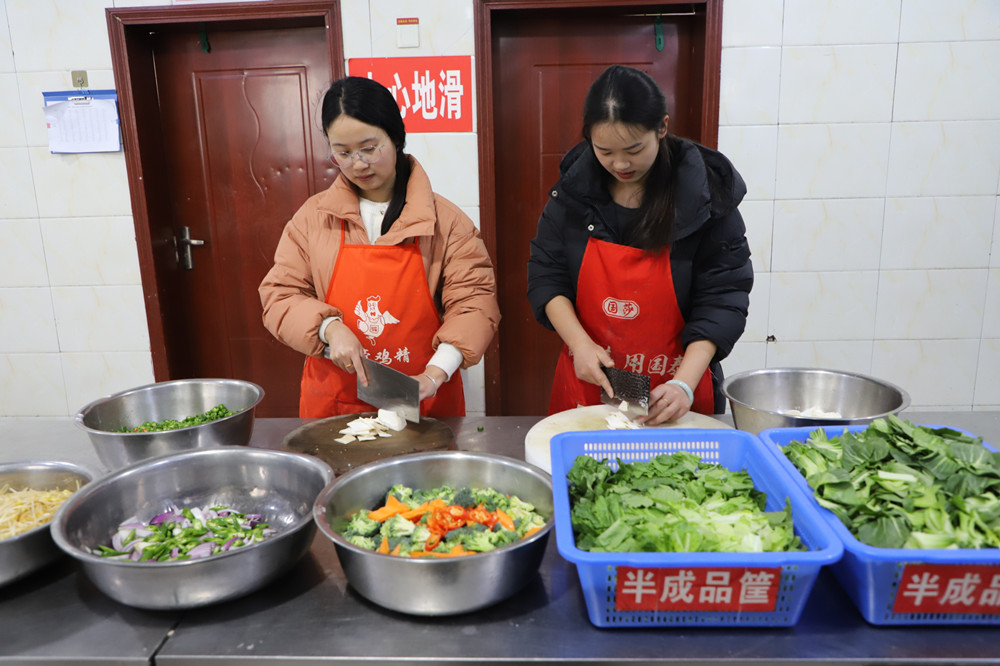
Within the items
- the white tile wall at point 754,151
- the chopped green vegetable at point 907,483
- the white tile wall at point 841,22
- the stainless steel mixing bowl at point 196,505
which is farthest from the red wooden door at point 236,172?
the chopped green vegetable at point 907,483

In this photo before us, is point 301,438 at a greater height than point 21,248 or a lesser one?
lesser

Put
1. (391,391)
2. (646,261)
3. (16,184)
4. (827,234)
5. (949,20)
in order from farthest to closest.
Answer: (16,184) → (827,234) → (949,20) → (646,261) → (391,391)

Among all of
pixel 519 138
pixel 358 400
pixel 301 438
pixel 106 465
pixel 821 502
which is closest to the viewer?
pixel 821 502

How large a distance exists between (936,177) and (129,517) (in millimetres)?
4001

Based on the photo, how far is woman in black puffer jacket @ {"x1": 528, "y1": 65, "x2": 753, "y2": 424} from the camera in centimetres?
194

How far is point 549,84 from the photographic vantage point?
12.6 feet

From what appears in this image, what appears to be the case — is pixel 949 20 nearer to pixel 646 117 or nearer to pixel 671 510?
pixel 646 117

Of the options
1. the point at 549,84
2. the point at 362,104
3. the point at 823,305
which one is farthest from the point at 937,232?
the point at 362,104

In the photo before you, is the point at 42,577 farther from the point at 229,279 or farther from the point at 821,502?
the point at 229,279

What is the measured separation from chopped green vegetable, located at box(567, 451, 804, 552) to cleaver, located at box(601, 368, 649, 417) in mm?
383

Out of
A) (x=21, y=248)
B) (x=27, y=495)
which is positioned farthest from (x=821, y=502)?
(x=21, y=248)

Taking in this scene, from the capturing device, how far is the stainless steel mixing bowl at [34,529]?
126 cm

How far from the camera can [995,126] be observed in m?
3.59

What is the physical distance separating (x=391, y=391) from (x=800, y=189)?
2710 mm
